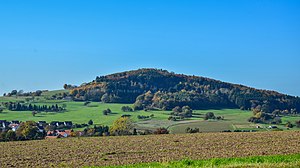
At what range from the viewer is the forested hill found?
107 meters

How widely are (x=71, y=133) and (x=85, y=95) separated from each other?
5695 centimetres

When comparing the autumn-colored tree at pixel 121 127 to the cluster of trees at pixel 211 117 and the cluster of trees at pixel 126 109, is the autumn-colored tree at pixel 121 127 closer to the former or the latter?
the cluster of trees at pixel 211 117

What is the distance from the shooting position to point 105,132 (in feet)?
214

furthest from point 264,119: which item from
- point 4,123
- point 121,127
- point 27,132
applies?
point 4,123

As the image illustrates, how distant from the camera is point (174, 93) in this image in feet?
401

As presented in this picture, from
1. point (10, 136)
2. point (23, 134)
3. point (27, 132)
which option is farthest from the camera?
point (27, 132)

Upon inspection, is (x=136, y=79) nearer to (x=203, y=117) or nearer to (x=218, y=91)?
(x=218, y=91)

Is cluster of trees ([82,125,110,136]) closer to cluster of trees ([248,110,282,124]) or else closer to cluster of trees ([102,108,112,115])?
cluster of trees ([102,108,112,115])

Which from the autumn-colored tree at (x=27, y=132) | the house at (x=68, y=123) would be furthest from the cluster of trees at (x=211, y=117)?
the autumn-colored tree at (x=27, y=132)

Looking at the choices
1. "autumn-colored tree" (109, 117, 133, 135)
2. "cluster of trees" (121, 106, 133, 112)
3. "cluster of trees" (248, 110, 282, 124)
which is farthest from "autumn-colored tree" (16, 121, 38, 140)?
"cluster of trees" (121, 106, 133, 112)

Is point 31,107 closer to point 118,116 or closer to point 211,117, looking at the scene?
point 118,116

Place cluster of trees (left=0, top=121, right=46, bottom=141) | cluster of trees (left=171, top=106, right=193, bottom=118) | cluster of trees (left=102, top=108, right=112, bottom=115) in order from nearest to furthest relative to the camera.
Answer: cluster of trees (left=0, top=121, right=46, bottom=141)
cluster of trees (left=171, top=106, right=193, bottom=118)
cluster of trees (left=102, top=108, right=112, bottom=115)

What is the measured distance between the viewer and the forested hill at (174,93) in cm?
10719

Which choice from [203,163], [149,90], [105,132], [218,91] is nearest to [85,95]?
[149,90]
